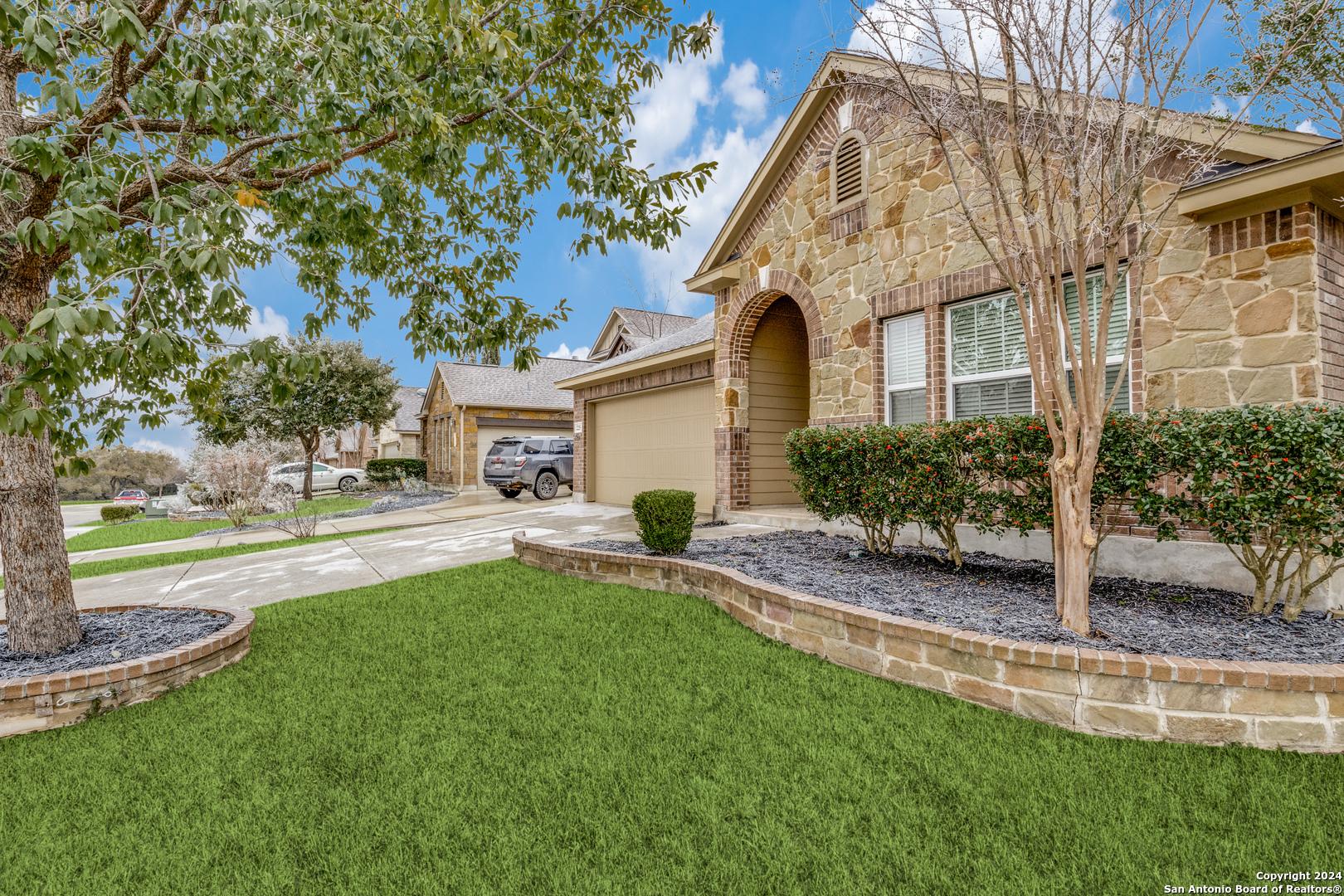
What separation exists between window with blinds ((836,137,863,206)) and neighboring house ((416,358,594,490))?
13.2 m

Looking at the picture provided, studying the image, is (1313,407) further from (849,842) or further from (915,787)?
(849,842)

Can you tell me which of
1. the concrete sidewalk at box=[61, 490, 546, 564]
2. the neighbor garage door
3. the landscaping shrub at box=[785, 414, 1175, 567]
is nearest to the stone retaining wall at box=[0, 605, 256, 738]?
the landscaping shrub at box=[785, 414, 1175, 567]

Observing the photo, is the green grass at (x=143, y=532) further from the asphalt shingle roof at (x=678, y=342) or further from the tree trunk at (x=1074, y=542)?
the tree trunk at (x=1074, y=542)

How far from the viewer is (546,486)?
701 inches

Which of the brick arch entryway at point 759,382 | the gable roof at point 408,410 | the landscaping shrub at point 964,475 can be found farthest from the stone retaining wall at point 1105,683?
the gable roof at point 408,410

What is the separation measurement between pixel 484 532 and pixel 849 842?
897 centimetres

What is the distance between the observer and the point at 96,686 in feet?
12.3

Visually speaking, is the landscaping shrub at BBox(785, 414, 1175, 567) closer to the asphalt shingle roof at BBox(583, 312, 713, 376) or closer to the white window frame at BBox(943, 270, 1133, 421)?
the white window frame at BBox(943, 270, 1133, 421)

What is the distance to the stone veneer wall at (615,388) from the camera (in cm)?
1123

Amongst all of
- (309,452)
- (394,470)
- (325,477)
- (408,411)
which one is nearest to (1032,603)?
(394,470)

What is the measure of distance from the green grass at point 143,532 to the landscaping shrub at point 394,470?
589cm

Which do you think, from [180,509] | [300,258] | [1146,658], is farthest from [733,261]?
[180,509]

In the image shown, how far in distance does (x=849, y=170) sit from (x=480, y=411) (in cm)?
1655

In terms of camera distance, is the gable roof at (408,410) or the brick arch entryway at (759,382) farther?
the gable roof at (408,410)
